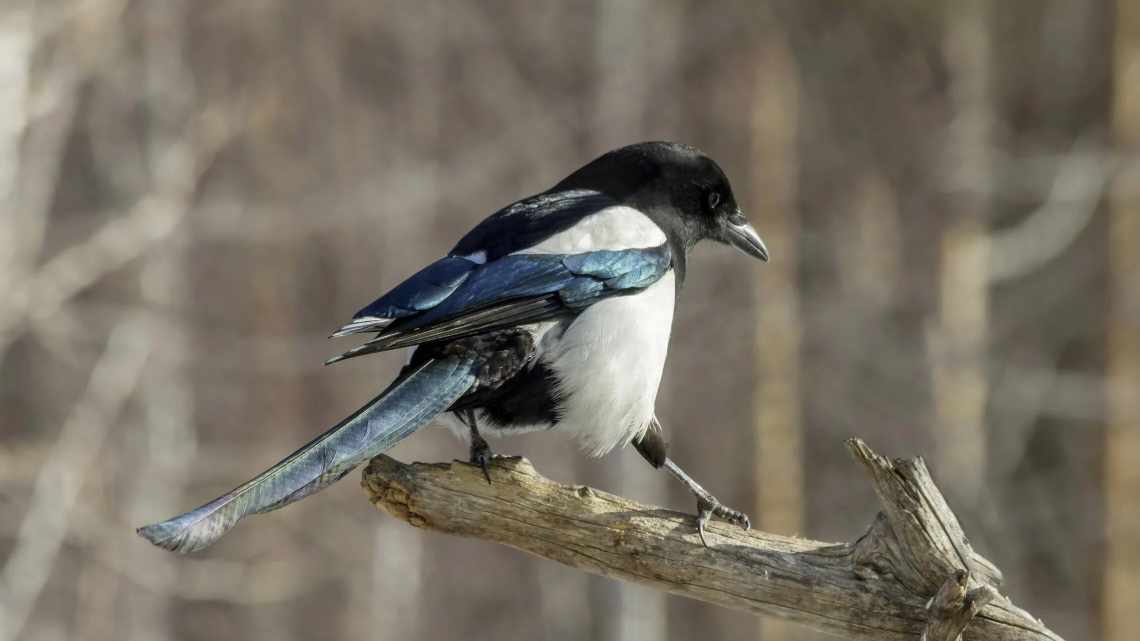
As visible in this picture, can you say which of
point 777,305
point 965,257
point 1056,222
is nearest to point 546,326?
point 777,305

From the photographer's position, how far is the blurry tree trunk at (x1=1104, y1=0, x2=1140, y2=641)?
10125 millimetres

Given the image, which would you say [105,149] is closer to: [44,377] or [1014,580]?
[44,377]

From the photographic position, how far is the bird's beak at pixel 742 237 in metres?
4.13

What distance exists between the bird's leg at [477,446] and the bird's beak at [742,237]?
101 centimetres

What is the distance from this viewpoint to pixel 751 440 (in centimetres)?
1172

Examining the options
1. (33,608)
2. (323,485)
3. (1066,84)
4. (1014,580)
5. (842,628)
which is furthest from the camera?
(1066,84)

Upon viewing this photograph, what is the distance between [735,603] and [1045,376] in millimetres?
8238

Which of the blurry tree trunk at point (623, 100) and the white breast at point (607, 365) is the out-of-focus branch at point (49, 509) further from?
the white breast at point (607, 365)

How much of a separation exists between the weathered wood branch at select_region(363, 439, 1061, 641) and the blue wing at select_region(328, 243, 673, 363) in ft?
1.20

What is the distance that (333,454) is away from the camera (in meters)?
2.95

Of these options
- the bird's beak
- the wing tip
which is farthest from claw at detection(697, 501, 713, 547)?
the bird's beak

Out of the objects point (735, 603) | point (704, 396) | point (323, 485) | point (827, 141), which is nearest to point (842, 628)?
point (735, 603)

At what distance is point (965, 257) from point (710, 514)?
316 inches

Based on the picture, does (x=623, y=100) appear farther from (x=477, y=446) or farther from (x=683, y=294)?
(x=477, y=446)
